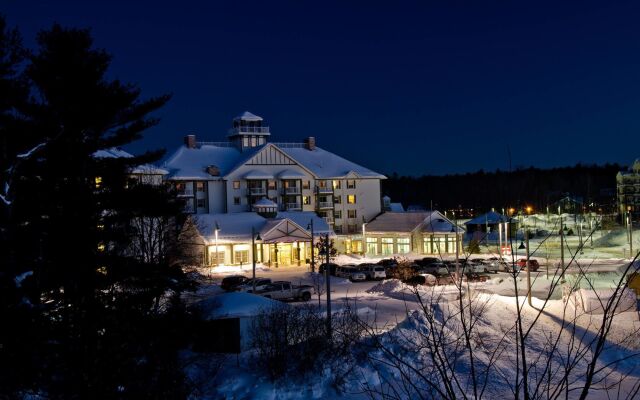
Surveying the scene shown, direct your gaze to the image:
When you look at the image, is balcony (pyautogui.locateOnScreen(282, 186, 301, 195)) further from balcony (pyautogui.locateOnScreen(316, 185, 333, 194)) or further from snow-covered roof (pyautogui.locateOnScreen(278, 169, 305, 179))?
balcony (pyautogui.locateOnScreen(316, 185, 333, 194))

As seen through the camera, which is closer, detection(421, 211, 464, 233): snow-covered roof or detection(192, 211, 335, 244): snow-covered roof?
detection(192, 211, 335, 244): snow-covered roof

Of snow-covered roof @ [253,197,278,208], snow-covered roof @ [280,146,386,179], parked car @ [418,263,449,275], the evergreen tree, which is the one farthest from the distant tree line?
the evergreen tree

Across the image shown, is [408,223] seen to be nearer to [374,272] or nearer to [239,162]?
[374,272]

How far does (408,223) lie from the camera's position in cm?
5881

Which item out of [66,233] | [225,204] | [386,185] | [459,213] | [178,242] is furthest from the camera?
[386,185]

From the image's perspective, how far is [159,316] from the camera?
22.1m

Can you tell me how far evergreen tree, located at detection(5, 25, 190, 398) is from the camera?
15.1m

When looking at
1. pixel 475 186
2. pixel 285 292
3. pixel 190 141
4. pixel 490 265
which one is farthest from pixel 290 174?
pixel 475 186

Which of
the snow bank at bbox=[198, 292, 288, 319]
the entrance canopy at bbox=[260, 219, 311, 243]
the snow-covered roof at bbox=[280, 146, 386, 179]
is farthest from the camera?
the snow-covered roof at bbox=[280, 146, 386, 179]

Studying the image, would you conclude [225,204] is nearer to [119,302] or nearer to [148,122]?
Result: [148,122]

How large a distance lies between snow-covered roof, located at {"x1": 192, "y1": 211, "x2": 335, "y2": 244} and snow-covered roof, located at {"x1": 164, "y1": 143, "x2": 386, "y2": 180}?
761 centimetres

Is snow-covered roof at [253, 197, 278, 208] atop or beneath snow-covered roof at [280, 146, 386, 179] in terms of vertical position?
beneath

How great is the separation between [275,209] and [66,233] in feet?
125

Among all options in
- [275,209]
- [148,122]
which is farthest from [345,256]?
[148,122]
